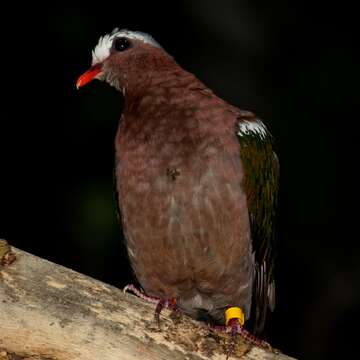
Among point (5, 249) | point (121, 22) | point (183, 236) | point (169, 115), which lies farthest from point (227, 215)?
point (121, 22)

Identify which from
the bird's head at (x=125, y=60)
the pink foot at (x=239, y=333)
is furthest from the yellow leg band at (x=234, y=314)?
the bird's head at (x=125, y=60)

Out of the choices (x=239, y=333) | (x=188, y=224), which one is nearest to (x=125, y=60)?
(x=188, y=224)

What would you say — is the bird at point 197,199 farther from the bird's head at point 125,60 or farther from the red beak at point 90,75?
the red beak at point 90,75

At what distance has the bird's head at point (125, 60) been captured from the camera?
6789mm

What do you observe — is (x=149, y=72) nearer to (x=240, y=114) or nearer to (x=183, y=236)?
(x=240, y=114)

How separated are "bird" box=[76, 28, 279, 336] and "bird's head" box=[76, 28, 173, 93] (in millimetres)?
126

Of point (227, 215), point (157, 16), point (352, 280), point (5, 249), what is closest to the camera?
point (5, 249)

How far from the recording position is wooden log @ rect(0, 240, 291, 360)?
4.77 metres

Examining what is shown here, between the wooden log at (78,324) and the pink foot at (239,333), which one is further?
the pink foot at (239,333)

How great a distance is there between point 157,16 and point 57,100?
4.17ft

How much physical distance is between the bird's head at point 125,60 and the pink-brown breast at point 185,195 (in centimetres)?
40

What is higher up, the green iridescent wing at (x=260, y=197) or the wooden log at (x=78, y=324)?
the green iridescent wing at (x=260, y=197)

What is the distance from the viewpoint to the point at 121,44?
6969 mm

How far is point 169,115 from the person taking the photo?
6.25 meters
